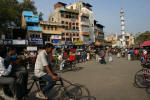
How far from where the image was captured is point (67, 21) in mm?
40750

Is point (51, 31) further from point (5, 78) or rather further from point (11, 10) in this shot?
point (5, 78)

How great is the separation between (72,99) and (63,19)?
37890 millimetres

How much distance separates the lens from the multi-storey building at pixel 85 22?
4400 centimetres

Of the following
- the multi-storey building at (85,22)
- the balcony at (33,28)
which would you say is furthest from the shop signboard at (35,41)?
the multi-storey building at (85,22)

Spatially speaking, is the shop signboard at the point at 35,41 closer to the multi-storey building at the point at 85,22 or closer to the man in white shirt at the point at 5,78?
the multi-storey building at the point at 85,22

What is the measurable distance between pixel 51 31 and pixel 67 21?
7821 mm

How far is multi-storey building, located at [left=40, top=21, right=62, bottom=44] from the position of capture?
3384 centimetres

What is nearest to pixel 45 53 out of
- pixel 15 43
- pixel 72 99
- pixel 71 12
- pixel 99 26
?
pixel 72 99

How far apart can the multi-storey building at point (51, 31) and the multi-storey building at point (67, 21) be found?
1.96 m

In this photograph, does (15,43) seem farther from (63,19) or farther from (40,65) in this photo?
(40,65)

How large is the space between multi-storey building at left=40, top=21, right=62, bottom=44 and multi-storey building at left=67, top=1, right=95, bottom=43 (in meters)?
9.81

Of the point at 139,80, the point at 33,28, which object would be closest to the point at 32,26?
the point at 33,28

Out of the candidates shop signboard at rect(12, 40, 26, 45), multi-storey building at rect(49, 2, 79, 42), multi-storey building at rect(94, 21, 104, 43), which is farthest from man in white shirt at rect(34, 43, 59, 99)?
multi-storey building at rect(94, 21, 104, 43)

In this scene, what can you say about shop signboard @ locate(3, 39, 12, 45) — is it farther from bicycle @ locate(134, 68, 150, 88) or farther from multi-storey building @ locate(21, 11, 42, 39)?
bicycle @ locate(134, 68, 150, 88)
